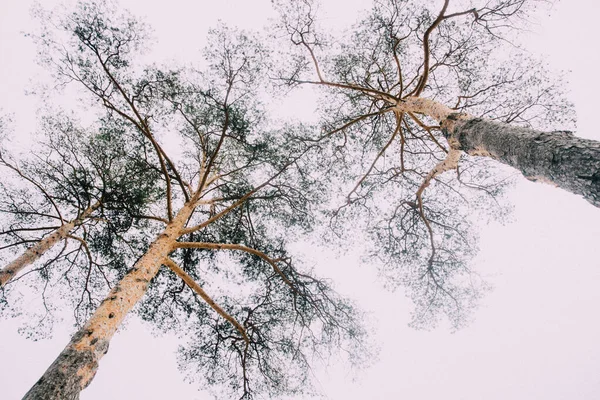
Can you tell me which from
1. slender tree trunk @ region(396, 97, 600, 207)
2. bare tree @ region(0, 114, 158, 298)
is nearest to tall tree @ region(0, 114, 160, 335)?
bare tree @ region(0, 114, 158, 298)

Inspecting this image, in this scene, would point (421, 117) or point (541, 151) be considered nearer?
point (541, 151)

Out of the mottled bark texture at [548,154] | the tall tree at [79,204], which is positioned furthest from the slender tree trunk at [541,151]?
the tall tree at [79,204]

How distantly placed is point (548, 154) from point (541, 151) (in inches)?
4.2

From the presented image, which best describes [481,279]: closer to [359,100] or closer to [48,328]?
[359,100]

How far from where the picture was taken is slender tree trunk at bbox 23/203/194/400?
2238 mm

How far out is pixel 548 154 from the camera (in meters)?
2.11

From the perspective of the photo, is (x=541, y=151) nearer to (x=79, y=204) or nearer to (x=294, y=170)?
(x=294, y=170)

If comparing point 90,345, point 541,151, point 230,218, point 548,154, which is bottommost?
point 90,345

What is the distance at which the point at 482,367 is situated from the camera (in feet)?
363

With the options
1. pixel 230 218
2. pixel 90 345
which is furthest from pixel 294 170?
pixel 90 345

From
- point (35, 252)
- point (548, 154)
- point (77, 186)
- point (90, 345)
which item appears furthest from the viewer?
point (77, 186)

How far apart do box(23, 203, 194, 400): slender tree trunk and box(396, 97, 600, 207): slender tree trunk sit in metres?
4.06

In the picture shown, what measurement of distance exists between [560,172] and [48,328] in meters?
10.4

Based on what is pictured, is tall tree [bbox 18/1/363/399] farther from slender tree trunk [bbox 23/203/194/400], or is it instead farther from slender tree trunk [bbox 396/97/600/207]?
slender tree trunk [bbox 396/97/600/207]
